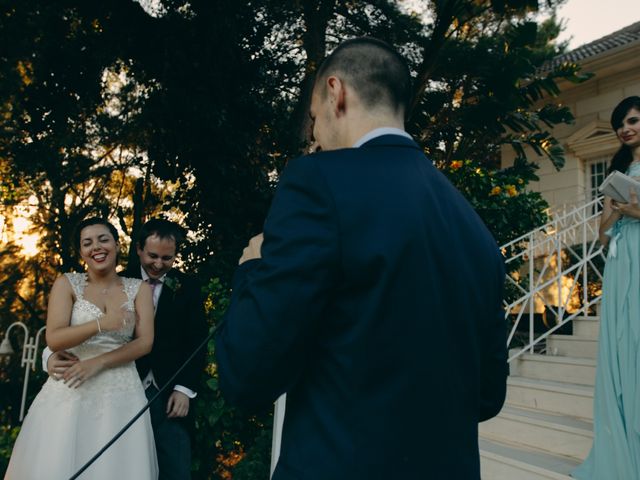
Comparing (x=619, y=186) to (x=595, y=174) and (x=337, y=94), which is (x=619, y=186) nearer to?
(x=337, y=94)

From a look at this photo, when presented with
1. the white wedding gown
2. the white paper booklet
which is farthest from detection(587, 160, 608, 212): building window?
the white wedding gown

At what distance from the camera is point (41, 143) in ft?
26.3

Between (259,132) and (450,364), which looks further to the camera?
(259,132)

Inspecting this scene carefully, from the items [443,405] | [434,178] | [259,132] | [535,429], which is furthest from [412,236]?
[259,132]

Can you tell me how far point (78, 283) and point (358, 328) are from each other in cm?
250

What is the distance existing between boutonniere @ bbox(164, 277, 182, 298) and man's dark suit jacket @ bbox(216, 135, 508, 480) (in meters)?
2.30

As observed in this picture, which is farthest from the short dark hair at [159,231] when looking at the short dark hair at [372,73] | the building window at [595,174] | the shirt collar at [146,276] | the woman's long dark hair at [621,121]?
the building window at [595,174]

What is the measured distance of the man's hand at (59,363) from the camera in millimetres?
2914

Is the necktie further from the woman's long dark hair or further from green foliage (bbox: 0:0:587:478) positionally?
the woman's long dark hair

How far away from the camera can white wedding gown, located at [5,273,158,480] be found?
279 centimetres

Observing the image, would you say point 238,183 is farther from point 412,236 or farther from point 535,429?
point 412,236

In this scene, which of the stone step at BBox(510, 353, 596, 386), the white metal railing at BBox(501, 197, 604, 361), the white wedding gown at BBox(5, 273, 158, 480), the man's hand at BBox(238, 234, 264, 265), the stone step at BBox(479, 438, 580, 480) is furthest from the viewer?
the white metal railing at BBox(501, 197, 604, 361)

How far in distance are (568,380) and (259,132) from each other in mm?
4382

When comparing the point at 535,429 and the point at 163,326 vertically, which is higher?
the point at 163,326
